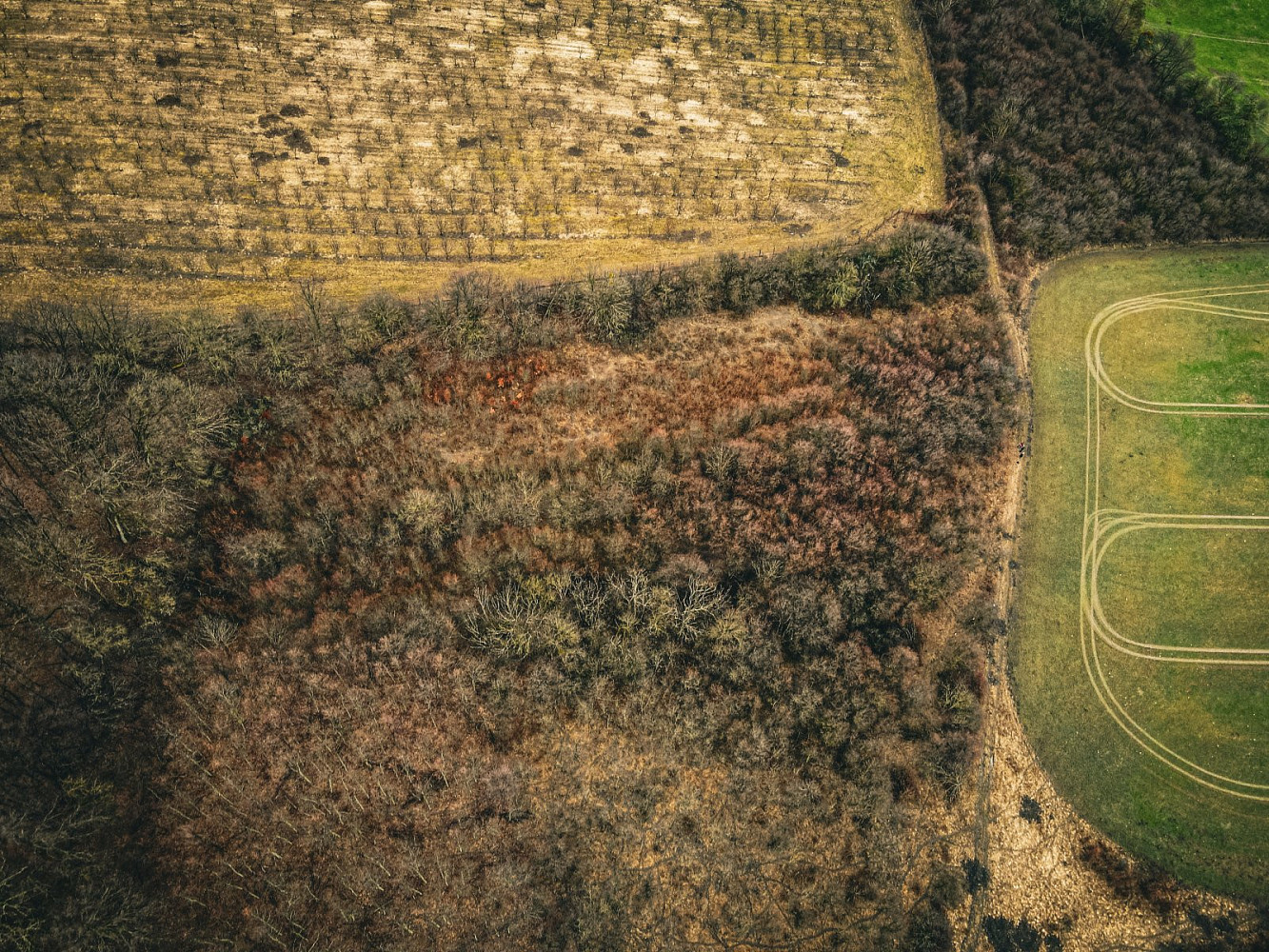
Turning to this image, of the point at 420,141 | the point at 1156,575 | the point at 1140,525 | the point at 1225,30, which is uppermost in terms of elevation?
the point at 1225,30

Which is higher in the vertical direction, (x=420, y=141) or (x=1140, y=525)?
→ (x=420, y=141)

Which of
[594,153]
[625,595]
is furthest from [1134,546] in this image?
[594,153]

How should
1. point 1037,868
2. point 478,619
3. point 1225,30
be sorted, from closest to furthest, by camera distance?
point 1037,868 < point 478,619 < point 1225,30

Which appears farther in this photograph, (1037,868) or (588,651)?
(588,651)

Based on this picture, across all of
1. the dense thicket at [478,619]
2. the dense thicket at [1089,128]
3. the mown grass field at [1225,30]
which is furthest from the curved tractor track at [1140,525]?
the mown grass field at [1225,30]

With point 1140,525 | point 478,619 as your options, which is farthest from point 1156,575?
point 478,619

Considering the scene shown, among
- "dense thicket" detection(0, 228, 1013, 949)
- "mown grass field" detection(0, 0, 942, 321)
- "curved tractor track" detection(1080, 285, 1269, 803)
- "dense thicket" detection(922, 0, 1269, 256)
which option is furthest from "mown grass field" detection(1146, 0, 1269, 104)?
"dense thicket" detection(0, 228, 1013, 949)

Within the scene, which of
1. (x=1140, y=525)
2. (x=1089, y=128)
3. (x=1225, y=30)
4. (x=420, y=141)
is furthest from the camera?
(x=1225, y=30)

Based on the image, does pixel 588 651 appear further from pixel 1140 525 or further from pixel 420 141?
pixel 420 141
